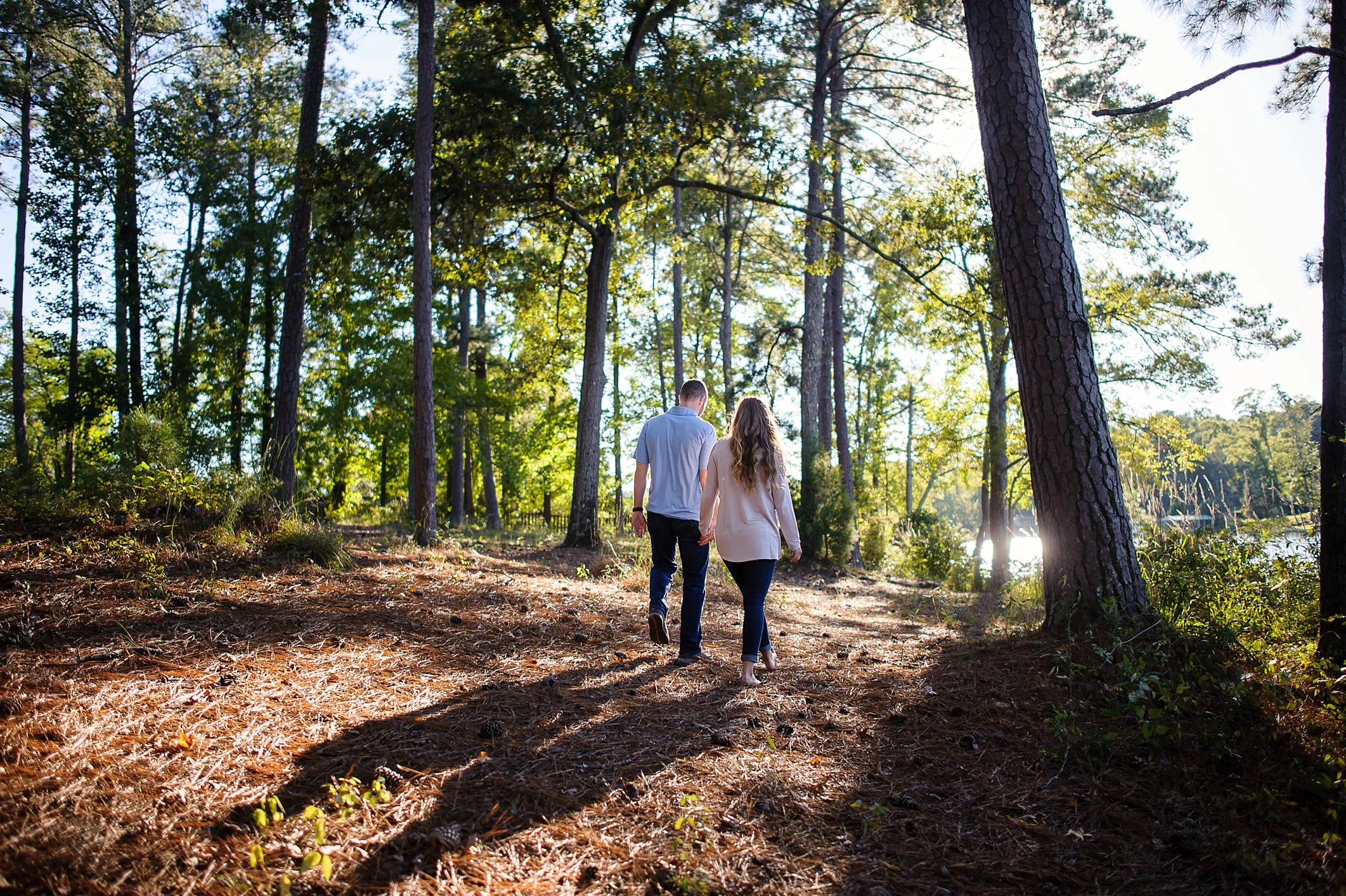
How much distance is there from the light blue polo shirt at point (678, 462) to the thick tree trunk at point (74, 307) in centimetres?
1886

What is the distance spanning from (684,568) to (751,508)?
0.66m

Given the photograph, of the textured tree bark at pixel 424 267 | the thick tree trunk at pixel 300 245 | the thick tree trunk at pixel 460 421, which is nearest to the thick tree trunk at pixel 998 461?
the textured tree bark at pixel 424 267

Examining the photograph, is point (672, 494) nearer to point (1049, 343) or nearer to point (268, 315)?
point (1049, 343)

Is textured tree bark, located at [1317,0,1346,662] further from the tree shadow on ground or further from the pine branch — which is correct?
the tree shadow on ground

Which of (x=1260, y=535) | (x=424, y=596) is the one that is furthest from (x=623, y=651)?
(x=1260, y=535)

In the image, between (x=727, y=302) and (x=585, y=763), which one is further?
(x=727, y=302)

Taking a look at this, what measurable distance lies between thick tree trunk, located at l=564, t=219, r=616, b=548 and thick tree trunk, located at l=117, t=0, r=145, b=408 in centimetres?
1260

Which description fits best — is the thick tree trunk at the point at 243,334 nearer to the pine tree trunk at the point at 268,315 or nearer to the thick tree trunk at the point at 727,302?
the pine tree trunk at the point at 268,315

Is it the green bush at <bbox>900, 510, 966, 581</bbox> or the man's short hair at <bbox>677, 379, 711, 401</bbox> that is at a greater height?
the man's short hair at <bbox>677, 379, 711, 401</bbox>

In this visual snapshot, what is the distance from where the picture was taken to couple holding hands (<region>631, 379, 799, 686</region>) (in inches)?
176

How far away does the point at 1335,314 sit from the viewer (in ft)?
15.4

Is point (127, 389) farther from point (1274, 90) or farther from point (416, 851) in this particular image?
point (1274, 90)

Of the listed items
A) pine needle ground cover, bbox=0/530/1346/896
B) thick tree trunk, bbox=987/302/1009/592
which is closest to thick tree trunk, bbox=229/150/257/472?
pine needle ground cover, bbox=0/530/1346/896

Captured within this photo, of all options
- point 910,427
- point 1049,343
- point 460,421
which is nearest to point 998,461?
point 1049,343
